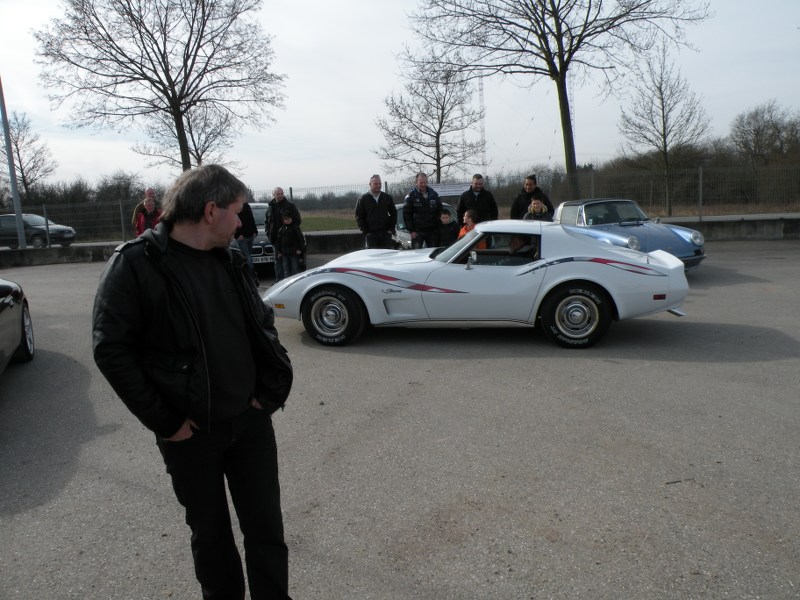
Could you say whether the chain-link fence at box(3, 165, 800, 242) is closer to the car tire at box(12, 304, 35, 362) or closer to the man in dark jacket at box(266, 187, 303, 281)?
the man in dark jacket at box(266, 187, 303, 281)

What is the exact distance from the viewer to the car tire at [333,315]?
716cm

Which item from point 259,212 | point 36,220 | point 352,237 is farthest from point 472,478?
point 36,220

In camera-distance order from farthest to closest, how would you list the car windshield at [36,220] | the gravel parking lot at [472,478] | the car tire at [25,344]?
the car windshield at [36,220] → the car tire at [25,344] → the gravel parking lot at [472,478]

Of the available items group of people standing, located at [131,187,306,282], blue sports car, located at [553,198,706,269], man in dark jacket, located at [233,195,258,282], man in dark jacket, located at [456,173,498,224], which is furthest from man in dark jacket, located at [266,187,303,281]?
blue sports car, located at [553,198,706,269]

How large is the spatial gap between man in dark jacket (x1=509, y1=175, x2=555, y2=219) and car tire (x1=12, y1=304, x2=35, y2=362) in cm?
755

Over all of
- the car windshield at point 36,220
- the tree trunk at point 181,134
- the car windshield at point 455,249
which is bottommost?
the car windshield at point 455,249

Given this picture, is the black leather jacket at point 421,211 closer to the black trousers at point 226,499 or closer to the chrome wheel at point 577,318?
the chrome wheel at point 577,318

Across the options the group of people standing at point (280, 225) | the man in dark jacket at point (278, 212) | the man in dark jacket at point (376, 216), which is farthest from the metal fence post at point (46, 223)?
the man in dark jacket at point (376, 216)

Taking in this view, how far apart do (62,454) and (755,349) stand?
6.05 m

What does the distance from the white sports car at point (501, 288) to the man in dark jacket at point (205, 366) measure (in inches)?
183

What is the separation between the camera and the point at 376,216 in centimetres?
1065

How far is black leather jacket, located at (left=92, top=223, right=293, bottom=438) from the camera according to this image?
6.94 ft

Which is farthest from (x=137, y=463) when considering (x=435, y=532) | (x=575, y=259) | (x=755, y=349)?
(x=755, y=349)

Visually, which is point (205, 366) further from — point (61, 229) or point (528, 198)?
point (61, 229)
